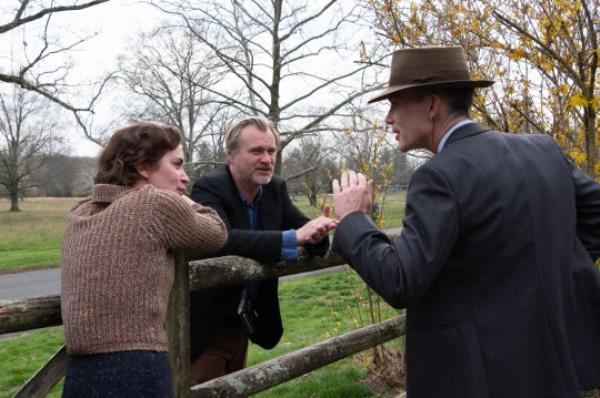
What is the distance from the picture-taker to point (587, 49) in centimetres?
390

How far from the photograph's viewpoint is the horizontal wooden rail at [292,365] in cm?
242

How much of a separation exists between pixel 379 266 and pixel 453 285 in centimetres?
27

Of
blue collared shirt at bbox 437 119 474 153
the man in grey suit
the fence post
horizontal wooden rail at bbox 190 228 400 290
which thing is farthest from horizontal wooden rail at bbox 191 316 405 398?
blue collared shirt at bbox 437 119 474 153

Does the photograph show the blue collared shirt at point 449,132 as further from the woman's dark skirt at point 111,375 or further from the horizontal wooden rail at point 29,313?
the horizontal wooden rail at point 29,313

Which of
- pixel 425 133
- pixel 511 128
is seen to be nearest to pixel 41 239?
pixel 511 128

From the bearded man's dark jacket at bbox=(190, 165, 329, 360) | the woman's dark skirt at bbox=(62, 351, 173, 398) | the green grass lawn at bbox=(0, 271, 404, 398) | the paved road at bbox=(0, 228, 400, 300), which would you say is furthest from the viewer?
the paved road at bbox=(0, 228, 400, 300)

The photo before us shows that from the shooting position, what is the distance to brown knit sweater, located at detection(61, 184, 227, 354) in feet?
5.75

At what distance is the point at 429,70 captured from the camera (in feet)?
6.59

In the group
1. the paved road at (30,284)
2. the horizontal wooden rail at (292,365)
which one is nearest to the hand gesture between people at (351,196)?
the horizontal wooden rail at (292,365)

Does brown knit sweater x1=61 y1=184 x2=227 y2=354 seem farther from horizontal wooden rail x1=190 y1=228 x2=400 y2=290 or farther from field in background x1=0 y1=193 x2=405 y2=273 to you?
field in background x1=0 y1=193 x2=405 y2=273

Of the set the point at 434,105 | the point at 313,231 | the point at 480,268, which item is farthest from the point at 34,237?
the point at 480,268

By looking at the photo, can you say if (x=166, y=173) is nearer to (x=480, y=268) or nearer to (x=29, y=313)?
(x=29, y=313)

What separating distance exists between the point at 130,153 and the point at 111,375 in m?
0.70

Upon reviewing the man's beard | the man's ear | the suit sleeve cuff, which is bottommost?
the suit sleeve cuff
